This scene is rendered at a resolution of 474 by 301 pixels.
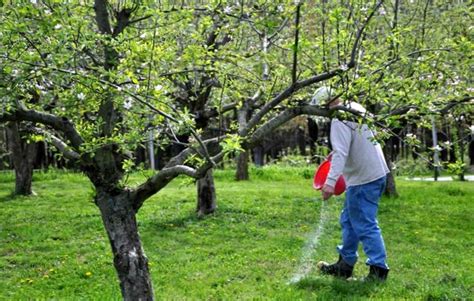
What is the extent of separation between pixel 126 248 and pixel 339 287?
7.32ft

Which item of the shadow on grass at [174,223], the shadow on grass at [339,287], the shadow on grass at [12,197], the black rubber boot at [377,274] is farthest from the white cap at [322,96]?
the shadow on grass at [12,197]

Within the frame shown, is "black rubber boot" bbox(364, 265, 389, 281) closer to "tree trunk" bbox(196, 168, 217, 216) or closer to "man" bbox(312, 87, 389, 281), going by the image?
"man" bbox(312, 87, 389, 281)

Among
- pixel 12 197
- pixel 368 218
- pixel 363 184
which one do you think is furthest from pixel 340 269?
pixel 12 197

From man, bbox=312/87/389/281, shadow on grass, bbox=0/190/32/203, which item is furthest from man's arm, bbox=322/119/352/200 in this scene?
shadow on grass, bbox=0/190/32/203

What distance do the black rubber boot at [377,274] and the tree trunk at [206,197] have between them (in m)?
4.45

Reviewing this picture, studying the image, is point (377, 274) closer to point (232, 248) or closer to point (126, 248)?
point (232, 248)

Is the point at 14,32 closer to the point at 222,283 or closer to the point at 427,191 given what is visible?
the point at 222,283

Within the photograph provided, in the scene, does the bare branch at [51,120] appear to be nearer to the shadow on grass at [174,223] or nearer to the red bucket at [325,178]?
the red bucket at [325,178]

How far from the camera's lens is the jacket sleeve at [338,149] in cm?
525

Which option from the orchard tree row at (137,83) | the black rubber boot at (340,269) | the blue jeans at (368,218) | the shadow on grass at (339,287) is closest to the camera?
the orchard tree row at (137,83)

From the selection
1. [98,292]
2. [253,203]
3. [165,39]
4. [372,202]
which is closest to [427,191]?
[253,203]

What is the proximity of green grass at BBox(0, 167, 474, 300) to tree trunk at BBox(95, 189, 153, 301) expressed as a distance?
0.83 ft

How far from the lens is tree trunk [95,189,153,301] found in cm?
377

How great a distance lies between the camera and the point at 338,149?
5.27 m
